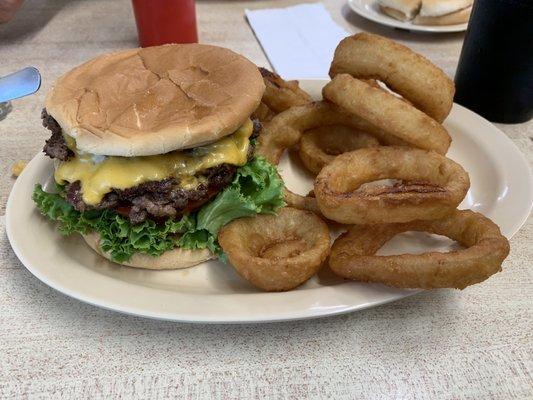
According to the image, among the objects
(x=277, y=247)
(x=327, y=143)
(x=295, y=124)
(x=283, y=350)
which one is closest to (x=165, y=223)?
(x=277, y=247)

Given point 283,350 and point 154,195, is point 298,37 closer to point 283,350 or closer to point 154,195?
point 154,195

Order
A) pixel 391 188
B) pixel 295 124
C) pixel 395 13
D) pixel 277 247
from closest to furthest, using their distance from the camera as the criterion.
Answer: pixel 391 188, pixel 277 247, pixel 295 124, pixel 395 13

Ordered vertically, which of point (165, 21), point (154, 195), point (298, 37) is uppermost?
point (154, 195)

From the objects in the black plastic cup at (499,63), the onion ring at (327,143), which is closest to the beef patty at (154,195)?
the onion ring at (327,143)

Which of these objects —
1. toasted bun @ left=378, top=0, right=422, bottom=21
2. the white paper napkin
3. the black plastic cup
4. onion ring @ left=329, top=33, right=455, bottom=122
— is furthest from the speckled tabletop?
toasted bun @ left=378, top=0, right=422, bottom=21

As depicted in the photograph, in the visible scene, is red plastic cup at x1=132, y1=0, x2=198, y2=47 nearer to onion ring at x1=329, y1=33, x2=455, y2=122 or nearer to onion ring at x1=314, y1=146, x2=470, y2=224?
onion ring at x1=329, y1=33, x2=455, y2=122

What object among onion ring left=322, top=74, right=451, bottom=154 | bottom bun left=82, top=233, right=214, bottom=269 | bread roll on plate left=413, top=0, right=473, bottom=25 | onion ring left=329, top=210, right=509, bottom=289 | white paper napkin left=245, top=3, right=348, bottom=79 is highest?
onion ring left=322, top=74, right=451, bottom=154
